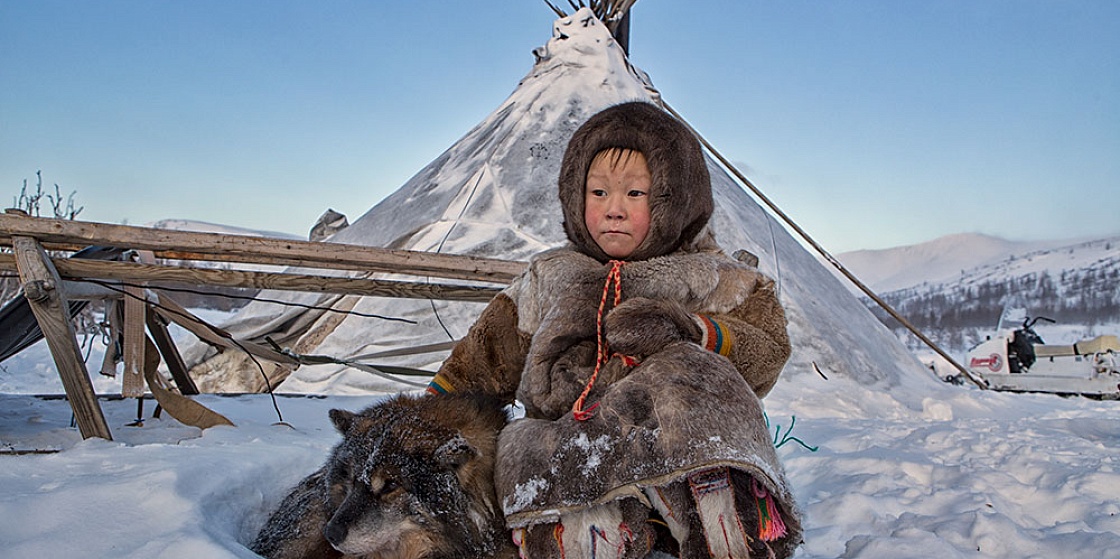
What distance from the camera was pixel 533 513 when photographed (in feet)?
4.58

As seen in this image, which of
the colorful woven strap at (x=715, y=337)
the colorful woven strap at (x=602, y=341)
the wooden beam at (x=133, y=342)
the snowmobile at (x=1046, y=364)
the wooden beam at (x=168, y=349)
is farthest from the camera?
the snowmobile at (x=1046, y=364)

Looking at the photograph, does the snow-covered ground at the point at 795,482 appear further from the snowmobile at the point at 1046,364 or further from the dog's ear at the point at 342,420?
the snowmobile at the point at 1046,364

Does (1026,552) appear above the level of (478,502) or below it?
below

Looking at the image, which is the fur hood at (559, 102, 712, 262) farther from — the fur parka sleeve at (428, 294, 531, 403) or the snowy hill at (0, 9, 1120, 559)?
the snowy hill at (0, 9, 1120, 559)

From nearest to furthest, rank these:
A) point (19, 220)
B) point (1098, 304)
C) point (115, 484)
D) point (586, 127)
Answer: point (115, 484) → point (586, 127) → point (19, 220) → point (1098, 304)

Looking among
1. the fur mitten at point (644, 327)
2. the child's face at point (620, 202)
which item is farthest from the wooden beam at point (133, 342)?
the fur mitten at point (644, 327)

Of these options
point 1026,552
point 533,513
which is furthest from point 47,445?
point 1026,552

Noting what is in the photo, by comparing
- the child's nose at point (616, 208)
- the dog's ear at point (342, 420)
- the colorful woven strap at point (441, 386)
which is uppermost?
the child's nose at point (616, 208)

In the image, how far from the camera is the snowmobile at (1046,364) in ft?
25.2

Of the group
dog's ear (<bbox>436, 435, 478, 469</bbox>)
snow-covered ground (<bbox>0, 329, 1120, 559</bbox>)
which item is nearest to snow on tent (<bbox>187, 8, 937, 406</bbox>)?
snow-covered ground (<bbox>0, 329, 1120, 559</bbox>)

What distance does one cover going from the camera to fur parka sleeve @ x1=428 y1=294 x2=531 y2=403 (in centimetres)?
205

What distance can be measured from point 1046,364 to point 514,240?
7892 mm

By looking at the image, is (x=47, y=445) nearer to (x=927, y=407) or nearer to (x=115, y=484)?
(x=115, y=484)

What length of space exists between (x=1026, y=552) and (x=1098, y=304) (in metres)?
41.0
